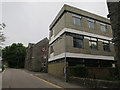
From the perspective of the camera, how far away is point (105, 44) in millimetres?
20406

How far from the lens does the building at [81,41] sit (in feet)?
52.5

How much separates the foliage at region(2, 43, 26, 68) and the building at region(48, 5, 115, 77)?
46.4 meters

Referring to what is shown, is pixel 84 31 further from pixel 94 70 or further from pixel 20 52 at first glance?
pixel 20 52

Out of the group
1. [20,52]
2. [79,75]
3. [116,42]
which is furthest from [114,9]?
[20,52]

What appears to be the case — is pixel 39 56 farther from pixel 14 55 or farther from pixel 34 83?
pixel 14 55

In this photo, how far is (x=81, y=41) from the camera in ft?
58.1

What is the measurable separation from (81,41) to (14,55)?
1994 inches

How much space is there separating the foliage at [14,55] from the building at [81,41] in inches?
1827

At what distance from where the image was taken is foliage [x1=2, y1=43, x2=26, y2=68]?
58.0 metres

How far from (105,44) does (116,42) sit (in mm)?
14514

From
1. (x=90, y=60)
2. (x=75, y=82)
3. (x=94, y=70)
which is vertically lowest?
(x=75, y=82)

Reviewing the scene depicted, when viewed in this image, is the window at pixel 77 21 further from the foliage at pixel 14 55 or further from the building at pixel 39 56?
the foliage at pixel 14 55

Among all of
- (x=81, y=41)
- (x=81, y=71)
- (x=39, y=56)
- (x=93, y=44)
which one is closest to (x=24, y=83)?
(x=81, y=71)

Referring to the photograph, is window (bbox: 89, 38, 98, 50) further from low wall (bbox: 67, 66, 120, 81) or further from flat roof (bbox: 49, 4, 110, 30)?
low wall (bbox: 67, 66, 120, 81)
